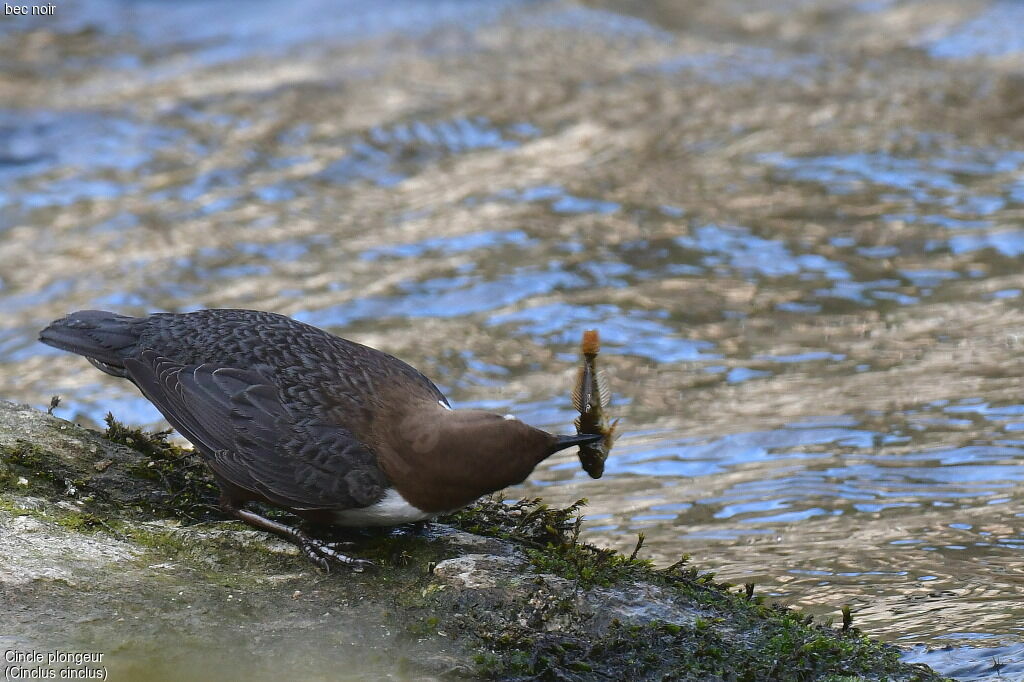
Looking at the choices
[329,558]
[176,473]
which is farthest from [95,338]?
[329,558]

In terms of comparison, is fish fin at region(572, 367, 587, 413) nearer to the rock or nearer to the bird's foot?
the rock

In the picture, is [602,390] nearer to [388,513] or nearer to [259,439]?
[388,513]

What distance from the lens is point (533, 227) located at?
929cm

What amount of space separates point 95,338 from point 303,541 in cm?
110

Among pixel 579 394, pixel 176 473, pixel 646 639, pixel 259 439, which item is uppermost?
pixel 579 394

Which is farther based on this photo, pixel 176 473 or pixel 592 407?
pixel 176 473

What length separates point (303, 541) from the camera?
368cm

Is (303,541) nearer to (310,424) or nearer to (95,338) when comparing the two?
(310,424)

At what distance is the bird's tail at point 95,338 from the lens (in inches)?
163

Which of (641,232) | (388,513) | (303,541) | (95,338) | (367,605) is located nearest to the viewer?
(367,605)

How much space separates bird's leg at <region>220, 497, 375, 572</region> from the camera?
3.61 m

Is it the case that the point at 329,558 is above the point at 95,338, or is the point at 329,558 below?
below

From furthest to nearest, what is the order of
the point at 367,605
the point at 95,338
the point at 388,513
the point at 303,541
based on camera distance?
the point at 95,338
the point at 303,541
the point at 388,513
the point at 367,605

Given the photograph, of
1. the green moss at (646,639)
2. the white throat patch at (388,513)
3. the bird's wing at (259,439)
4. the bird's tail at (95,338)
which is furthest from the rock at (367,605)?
the bird's tail at (95,338)
